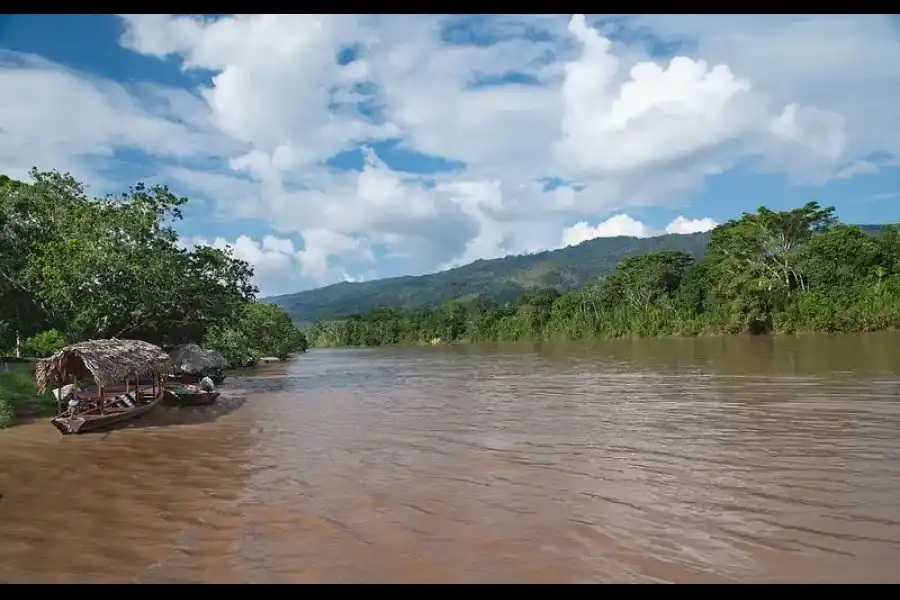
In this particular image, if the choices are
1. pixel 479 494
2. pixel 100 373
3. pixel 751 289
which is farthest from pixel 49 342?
pixel 751 289

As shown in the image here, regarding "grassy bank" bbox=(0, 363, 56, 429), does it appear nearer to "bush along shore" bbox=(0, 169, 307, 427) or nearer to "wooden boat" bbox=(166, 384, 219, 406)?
"bush along shore" bbox=(0, 169, 307, 427)

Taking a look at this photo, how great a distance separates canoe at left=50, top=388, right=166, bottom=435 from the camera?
533 inches

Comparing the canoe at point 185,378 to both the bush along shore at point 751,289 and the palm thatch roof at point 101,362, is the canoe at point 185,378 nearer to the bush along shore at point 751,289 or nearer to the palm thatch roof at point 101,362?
the palm thatch roof at point 101,362

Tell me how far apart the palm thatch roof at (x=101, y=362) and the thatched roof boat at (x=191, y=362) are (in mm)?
8548

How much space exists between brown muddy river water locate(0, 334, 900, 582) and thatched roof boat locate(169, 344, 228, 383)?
8981mm

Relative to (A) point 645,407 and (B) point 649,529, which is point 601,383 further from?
(B) point 649,529

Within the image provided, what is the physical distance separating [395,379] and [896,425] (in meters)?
20.0

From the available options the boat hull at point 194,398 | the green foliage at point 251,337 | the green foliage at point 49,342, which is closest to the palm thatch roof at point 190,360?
the green foliage at point 251,337

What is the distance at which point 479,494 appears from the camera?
328 inches

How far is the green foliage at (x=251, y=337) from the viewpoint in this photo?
33444 millimetres

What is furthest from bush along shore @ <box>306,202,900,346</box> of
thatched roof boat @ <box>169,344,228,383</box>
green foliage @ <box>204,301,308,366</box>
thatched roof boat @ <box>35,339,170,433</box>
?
thatched roof boat @ <box>35,339,170,433</box>

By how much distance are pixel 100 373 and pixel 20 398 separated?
4.83 m

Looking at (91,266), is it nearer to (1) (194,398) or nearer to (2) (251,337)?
(1) (194,398)

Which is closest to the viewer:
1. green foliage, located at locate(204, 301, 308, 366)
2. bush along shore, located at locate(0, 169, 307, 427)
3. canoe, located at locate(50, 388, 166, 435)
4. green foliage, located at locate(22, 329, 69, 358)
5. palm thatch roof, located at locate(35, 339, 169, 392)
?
canoe, located at locate(50, 388, 166, 435)
